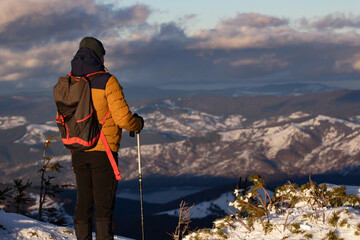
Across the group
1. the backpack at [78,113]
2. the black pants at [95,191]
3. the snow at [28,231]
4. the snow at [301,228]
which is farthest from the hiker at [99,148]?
the snow at [301,228]

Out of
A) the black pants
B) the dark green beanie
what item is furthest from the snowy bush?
the dark green beanie

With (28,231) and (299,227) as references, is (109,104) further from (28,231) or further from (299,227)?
(28,231)

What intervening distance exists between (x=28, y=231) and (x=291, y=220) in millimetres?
8860

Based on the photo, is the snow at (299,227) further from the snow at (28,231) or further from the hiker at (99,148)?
the snow at (28,231)

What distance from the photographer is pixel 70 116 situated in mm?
9406

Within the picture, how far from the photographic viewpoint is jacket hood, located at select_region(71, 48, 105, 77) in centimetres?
945

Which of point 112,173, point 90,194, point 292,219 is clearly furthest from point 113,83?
point 292,219

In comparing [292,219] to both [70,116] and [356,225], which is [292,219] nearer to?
[356,225]

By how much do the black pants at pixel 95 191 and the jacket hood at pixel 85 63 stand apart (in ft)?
6.41

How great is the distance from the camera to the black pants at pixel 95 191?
976 cm

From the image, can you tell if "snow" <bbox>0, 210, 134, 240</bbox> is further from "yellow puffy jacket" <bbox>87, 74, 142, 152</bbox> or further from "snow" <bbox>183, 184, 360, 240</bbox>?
"yellow puffy jacket" <bbox>87, 74, 142, 152</bbox>

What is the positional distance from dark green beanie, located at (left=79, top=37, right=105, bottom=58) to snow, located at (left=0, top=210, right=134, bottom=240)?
7.32 meters

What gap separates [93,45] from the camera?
973 centimetres

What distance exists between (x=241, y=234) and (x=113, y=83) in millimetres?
6451
